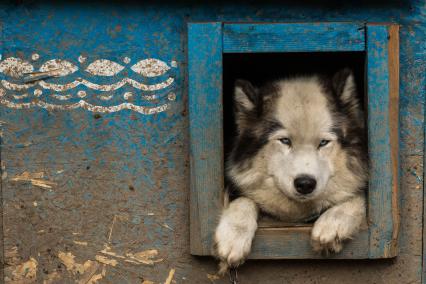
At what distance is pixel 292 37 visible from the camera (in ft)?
10.7

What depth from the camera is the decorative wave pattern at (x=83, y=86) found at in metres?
3.38

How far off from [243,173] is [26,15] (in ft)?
4.65

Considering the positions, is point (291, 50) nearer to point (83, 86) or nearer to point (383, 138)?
point (383, 138)

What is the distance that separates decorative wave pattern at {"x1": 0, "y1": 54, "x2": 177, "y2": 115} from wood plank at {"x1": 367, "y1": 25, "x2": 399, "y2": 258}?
39.8 inches

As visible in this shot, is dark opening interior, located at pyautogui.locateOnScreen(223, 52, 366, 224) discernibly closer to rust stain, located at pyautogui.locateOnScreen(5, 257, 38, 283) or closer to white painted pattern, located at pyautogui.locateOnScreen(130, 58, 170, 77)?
white painted pattern, located at pyautogui.locateOnScreen(130, 58, 170, 77)

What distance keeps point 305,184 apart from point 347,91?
68 centimetres

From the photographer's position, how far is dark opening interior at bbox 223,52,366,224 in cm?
407

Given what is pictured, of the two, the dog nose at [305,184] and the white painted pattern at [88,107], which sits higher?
the white painted pattern at [88,107]

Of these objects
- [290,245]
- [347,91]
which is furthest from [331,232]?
[347,91]

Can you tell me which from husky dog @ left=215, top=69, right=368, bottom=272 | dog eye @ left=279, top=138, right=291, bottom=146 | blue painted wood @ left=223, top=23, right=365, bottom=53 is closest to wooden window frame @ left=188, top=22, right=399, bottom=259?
blue painted wood @ left=223, top=23, right=365, bottom=53

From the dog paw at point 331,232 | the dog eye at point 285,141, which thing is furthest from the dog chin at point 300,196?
the dog eye at point 285,141

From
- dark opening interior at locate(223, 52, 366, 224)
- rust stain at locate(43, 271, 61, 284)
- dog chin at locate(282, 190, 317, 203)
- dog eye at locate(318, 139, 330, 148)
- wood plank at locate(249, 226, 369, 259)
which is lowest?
rust stain at locate(43, 271, 61, 284)

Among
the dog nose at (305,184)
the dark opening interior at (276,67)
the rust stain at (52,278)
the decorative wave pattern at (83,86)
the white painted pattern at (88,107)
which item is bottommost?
the rust stain at (52,278)

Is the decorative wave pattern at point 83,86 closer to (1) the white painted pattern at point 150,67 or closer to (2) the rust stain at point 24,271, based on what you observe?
(1) the white painted pattern at point 150,67
